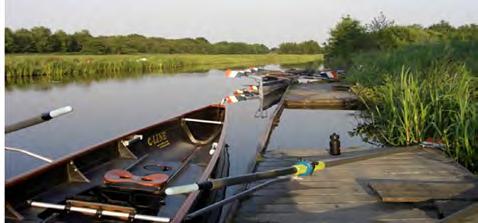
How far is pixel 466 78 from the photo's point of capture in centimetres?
744

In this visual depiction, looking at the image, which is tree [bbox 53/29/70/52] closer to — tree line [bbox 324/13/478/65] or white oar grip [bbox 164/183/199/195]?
tree line [bbox 324/13/478/65]

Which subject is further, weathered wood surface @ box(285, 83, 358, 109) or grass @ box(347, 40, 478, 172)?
weathered wood surface @ box(285, 83, 358, 109)

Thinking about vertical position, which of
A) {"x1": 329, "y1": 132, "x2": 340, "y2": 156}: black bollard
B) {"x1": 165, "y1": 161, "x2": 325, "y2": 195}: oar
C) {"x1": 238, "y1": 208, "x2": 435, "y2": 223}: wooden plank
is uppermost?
{"x1": 165, "y1": 161, "x2": 325, "y2": 195}: oar

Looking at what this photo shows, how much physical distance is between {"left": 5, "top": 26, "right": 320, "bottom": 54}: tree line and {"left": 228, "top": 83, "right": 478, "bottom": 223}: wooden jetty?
37.9 m

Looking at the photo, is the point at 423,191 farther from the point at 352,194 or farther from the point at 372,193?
the point at 352,194

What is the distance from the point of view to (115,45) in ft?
223

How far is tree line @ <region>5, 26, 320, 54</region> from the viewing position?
5478cm

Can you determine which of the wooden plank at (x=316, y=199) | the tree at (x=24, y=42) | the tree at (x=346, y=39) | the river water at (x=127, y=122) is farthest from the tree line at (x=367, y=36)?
the tree at (x=24, y=42)

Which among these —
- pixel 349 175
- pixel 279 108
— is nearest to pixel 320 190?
pixel 349 175

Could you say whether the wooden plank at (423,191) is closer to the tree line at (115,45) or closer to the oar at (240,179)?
the oar at (240,179)

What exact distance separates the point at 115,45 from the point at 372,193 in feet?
220

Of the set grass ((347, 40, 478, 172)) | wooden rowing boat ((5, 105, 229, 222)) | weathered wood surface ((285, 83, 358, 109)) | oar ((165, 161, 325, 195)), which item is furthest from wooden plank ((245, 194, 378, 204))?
weathered wood surface ((285, 83, 358, 109))

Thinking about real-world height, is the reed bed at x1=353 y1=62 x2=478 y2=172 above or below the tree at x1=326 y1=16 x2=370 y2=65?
below

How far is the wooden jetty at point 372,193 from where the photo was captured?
3.94m
